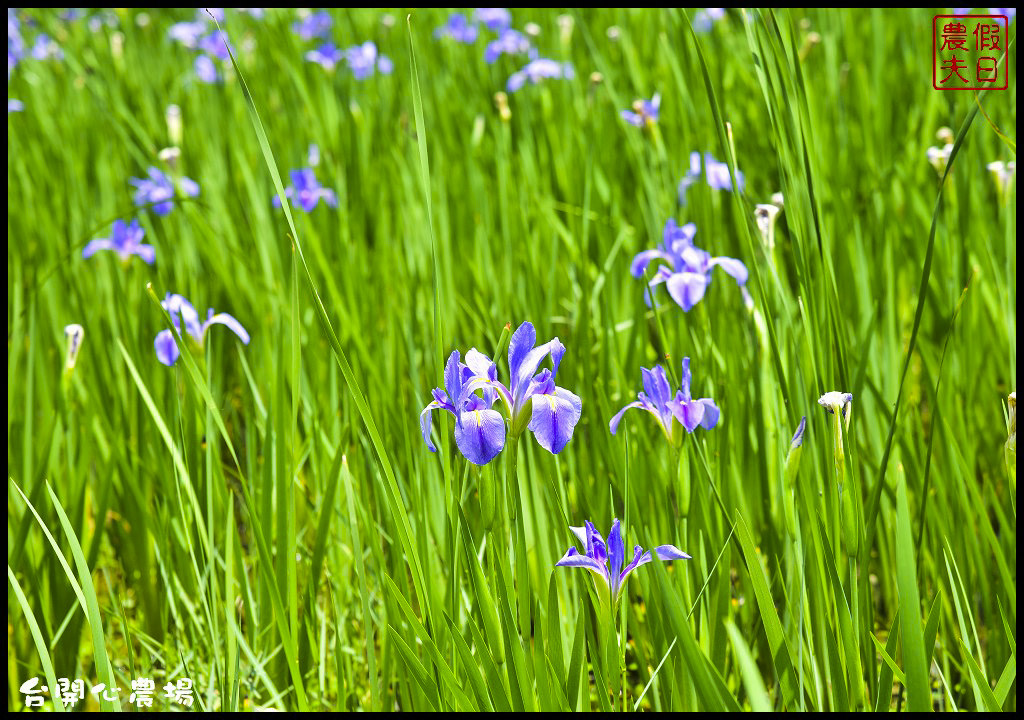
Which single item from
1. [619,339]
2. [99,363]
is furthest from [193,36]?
[619,339]

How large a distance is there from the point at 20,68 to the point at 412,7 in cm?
203

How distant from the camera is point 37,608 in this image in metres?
1.40

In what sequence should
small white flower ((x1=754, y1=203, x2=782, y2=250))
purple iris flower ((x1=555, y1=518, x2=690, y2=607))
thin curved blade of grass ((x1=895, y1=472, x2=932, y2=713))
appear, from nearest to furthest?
thin curved blade of grass ((x1=895, y1=472, x2=932, y2=713)) → purple iris flower ((x1=555, y1=518, x2=690, y2=607)) → small white flower ((x1=754, y1=203, x2=782, y2=250))

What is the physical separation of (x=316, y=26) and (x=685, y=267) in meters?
3.62

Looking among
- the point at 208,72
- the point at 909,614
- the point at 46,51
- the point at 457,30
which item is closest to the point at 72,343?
the point at 909,614

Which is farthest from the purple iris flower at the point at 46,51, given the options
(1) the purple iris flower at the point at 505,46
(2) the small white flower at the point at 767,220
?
(2) the small white flower at the point at 767,220

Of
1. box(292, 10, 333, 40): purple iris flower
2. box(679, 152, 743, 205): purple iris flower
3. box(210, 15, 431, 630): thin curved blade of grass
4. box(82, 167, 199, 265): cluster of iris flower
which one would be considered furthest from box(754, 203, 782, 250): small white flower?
box(292, 10, 333, 40): purple iris flower

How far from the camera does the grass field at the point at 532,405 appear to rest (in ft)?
3.11

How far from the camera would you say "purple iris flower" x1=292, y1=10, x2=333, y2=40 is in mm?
4387

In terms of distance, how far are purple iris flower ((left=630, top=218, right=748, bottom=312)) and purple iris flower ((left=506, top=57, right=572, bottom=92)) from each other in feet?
5.27

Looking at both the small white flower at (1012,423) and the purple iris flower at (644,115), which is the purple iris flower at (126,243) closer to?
the purple iris flower at (644,115)

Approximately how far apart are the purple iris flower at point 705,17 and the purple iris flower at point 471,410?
2.76 meters

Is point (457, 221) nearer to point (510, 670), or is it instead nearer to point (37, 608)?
point (37, 608)

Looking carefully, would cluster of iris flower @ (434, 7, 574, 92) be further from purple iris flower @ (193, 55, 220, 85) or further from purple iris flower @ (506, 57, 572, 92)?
purple iris flower @ (193, 55, 220, 85)
